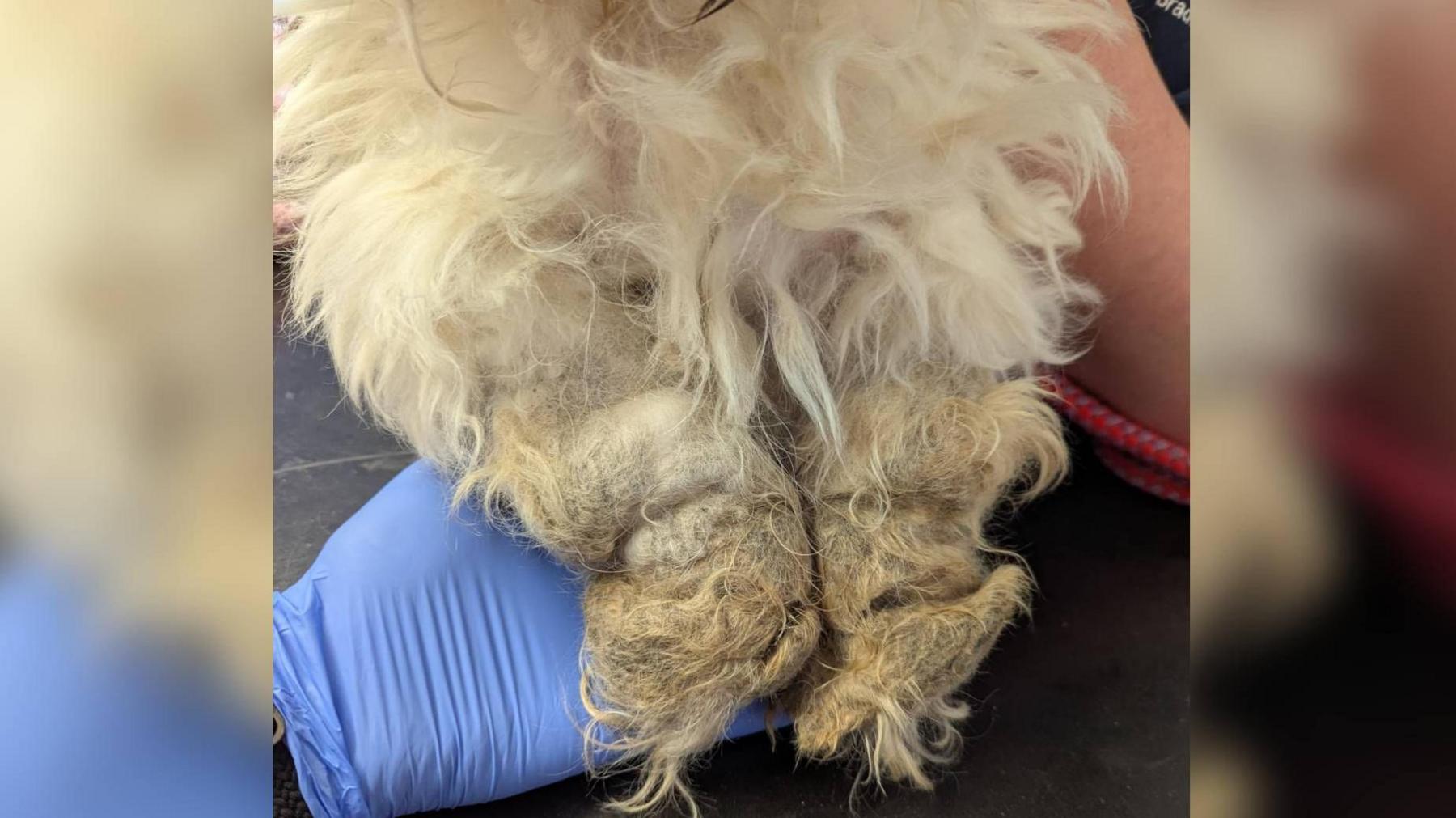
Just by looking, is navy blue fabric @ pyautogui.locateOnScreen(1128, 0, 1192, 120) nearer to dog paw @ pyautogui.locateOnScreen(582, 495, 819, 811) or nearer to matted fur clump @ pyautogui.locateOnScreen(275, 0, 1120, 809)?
matted fur clump @ pyautogui.locateOnScreen(275, 0, 1120, 809)

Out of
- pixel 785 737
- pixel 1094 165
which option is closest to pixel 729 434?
pixel 785 737

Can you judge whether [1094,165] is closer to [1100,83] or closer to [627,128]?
[1100,83]

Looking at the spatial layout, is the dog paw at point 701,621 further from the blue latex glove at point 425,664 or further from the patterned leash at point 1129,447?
the patterned leash at point 1129,447

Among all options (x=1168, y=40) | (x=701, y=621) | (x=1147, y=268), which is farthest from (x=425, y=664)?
(x=1168, y=40)

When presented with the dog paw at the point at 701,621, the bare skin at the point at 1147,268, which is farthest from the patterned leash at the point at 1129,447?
the dog paw at the point at 701,621

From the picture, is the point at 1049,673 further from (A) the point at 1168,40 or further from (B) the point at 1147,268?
(A) the point at 1168,40

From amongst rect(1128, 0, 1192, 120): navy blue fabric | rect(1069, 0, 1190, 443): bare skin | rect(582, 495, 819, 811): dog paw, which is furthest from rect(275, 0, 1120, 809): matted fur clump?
rect(1128, 0, 1192, 120): navy blue fabric
